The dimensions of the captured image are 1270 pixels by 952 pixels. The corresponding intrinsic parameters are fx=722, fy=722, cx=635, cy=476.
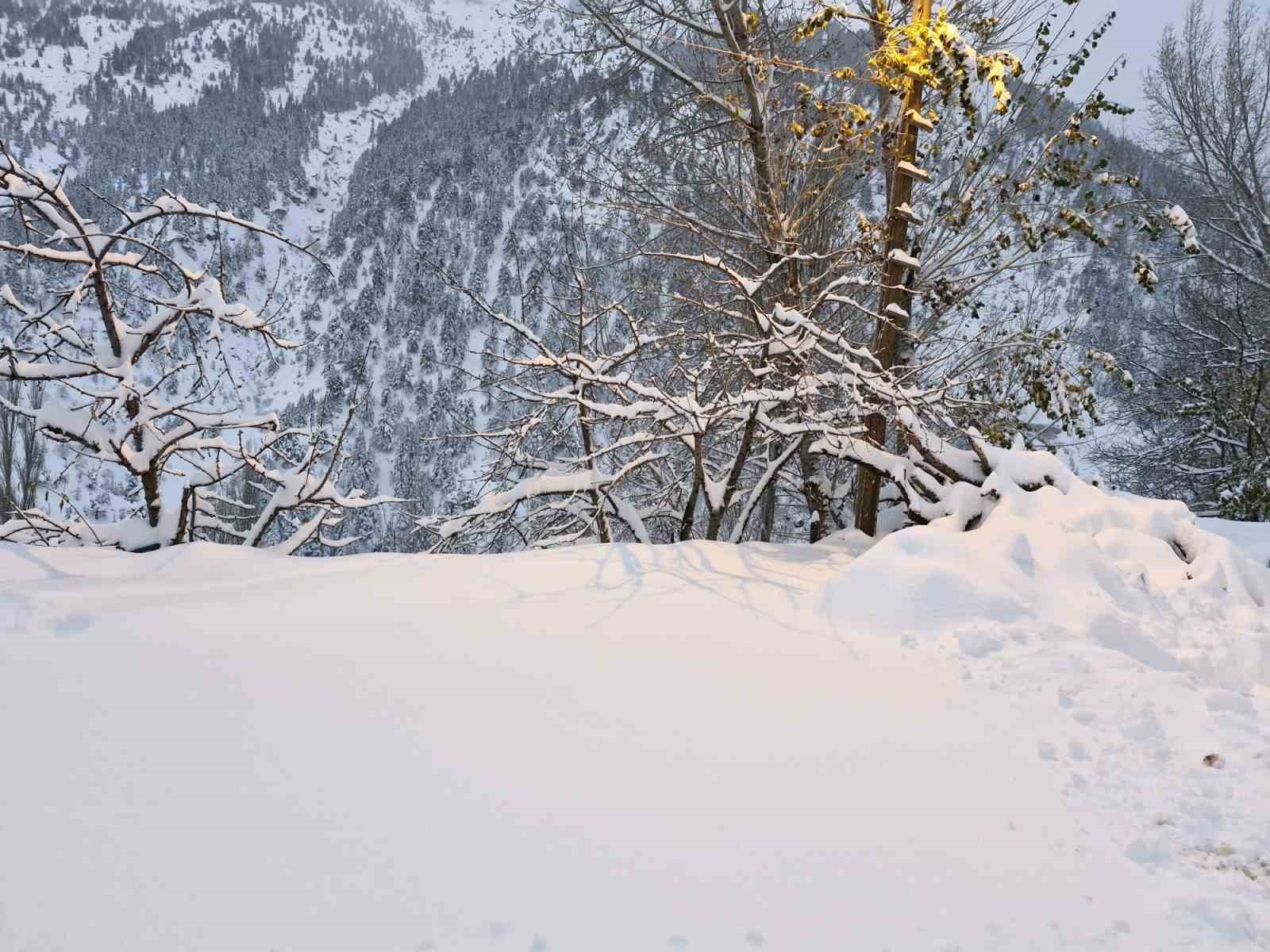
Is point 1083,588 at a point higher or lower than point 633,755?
higher

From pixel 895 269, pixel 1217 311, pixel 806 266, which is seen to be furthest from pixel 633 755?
pixel 1217 311

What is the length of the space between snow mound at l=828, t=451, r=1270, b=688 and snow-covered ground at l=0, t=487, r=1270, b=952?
2 centimetres

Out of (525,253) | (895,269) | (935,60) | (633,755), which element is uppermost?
(525,253)

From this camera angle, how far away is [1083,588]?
128 inches

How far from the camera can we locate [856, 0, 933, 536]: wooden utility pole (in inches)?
217

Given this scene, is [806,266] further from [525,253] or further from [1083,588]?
[525,253]

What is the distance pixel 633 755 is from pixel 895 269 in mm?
5028

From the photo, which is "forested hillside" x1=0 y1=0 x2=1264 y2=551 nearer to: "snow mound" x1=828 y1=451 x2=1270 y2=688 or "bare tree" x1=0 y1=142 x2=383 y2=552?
"bare tree" x1=0 y1=142 x2=383 y2=552

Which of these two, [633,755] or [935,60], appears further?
[935,60]

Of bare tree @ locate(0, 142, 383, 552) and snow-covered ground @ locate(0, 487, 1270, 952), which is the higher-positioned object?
bare tree @ locate(0, 142, 383, 552)

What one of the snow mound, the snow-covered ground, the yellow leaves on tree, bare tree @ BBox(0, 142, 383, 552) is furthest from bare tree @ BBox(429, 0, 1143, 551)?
the snow-covered ground

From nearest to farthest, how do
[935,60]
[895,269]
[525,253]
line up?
[935,60], [895,269], [525,253]

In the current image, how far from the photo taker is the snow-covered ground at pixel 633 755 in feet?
4.90

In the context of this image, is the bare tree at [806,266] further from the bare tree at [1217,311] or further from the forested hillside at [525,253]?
the bare tree at [1217,311]
